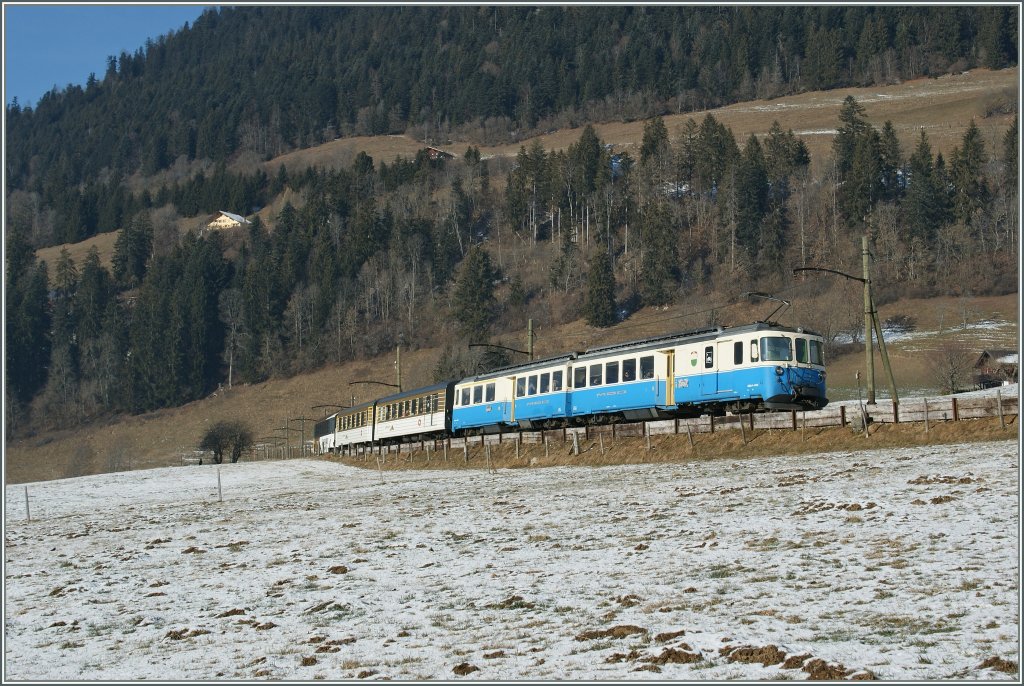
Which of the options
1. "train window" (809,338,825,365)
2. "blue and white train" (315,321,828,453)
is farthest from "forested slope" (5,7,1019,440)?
"train window" (809,338,825,365)

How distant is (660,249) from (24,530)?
11018 cm

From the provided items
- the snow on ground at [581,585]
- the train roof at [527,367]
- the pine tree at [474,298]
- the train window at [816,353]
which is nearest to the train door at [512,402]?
the train roof at [527,367]

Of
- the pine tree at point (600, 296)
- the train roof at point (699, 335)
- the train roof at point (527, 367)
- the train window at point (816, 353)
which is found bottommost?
the train window at point (816, 353)

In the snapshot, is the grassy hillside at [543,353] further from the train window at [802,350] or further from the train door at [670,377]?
the train window at [802,350]

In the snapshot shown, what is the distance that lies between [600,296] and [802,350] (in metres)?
89.9

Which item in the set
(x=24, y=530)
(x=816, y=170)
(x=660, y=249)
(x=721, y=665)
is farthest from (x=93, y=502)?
(x=816, y=170)

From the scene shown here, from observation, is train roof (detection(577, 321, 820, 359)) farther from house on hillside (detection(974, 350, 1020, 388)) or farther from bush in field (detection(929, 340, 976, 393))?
house on hillside (detection(974, 350, 1020, 388))

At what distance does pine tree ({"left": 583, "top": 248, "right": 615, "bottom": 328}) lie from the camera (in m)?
126

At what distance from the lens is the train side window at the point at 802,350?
Answer: 122ft

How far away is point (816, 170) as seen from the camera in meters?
155

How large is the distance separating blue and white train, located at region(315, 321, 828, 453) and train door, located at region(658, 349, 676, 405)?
0.04m

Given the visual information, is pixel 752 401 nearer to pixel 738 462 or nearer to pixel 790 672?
pixel 738 462

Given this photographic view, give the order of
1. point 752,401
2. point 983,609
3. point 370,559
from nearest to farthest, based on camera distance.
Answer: point 983,609, point 370,559, point 752,401

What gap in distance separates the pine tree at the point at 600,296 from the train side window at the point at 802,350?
289ft
